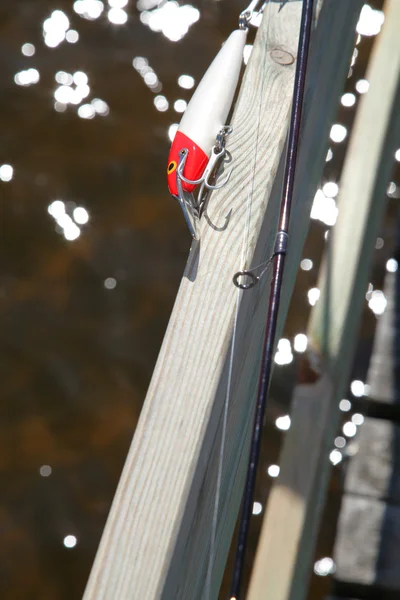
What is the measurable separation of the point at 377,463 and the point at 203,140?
139 centimetres

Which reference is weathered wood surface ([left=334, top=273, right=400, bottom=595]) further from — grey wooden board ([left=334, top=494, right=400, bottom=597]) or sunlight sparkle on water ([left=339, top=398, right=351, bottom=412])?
sunlight sparkle on water ([left=339, top=398, right=351, bottom=412])

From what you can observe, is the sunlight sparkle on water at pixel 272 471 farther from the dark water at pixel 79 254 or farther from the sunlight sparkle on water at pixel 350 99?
the sunlight sparkle on water at pixel 350 99

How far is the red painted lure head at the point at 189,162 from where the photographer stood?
0.93 m

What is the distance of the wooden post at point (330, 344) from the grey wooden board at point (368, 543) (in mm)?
445

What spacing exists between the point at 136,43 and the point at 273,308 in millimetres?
2385

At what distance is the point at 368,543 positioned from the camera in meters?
1.92

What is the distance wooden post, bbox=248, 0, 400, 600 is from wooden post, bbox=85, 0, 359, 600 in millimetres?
421

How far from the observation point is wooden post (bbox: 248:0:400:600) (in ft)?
4.62

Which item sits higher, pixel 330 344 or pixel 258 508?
pixel 330 344

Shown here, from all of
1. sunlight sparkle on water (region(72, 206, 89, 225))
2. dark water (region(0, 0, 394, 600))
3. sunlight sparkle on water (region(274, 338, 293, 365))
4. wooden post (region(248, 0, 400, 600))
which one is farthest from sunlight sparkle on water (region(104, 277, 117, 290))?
wooden post (region(248, 0, 400, 600))

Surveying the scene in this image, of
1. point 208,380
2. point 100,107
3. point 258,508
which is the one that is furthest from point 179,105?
point 208,380

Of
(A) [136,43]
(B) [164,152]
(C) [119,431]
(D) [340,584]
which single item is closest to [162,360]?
(D) [340,584]

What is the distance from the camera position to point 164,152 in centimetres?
280

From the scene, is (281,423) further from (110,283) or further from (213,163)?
(213,163)
